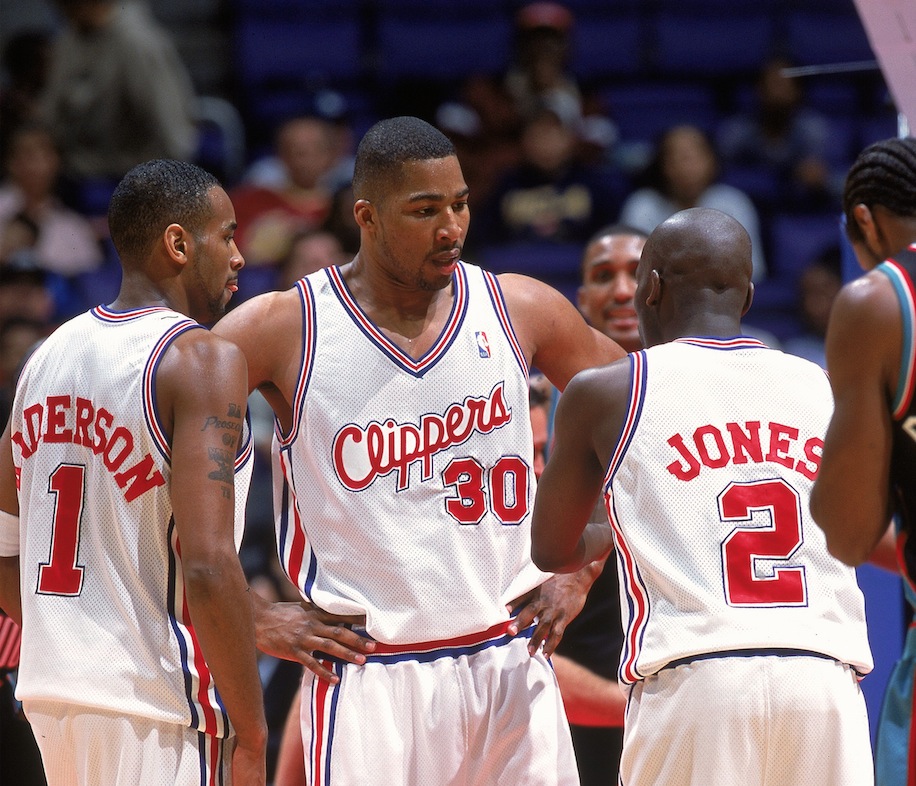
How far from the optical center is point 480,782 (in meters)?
3.84

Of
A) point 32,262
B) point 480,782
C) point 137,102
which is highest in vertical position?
point 137,102

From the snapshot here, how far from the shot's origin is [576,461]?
3.36 meters

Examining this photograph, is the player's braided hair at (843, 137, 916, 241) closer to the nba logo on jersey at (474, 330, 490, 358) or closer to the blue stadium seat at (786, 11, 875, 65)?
the nba logo on jersey at (474, 330, 490, 358)

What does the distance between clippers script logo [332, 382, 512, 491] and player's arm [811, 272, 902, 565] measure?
4.30 ft

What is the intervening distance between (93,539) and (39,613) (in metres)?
0.23

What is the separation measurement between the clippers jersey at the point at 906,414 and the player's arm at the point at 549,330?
4.84ft

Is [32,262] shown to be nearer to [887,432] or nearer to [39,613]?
[39,613]

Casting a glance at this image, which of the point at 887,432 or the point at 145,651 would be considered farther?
the point at 145,651

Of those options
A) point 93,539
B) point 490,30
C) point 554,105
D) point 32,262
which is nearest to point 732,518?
point 93,539

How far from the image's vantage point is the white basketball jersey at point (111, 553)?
3.26 m

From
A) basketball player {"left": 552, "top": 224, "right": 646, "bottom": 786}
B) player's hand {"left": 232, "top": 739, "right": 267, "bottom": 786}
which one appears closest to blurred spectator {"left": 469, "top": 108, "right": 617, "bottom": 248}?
basketball player {"left": 552, "top": 224, "right": 646, "bottom": 786}

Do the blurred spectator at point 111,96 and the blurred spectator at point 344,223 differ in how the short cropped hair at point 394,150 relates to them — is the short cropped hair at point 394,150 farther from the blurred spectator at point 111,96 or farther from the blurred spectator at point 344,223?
the blurred spectator at point 111,96

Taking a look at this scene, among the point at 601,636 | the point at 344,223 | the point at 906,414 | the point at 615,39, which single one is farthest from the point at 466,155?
the point at 906,414

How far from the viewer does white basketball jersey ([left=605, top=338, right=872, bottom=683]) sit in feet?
10.4
